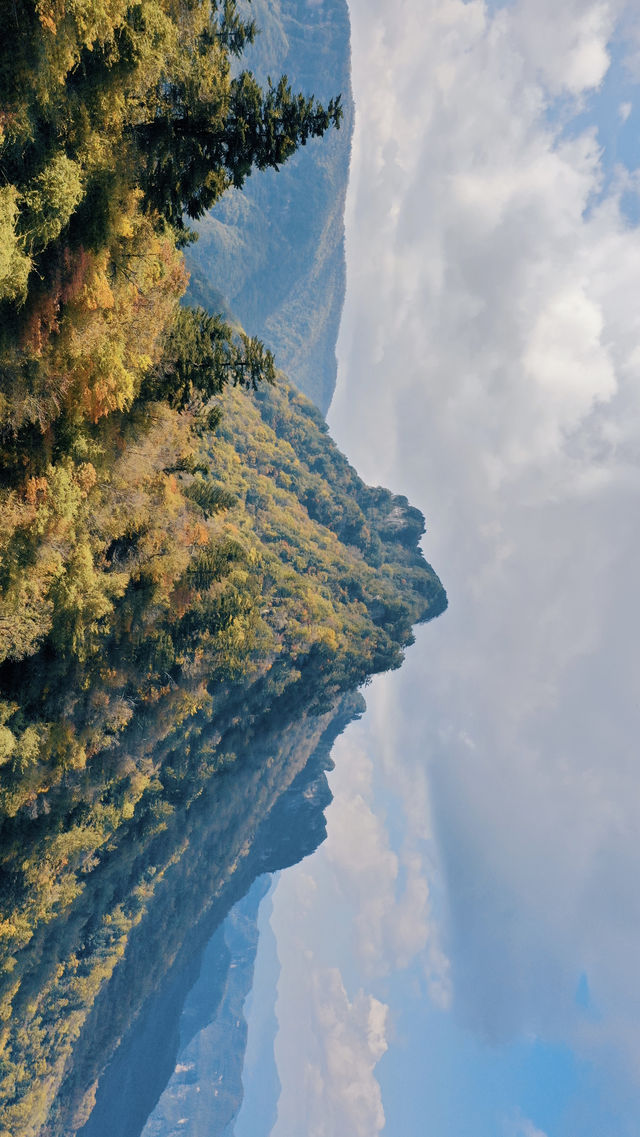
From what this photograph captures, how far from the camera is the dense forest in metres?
10.4

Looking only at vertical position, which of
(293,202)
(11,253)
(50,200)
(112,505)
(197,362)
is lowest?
(11,253)

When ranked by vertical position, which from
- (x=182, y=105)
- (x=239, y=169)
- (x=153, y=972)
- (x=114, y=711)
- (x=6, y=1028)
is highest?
(x=239, y=169)

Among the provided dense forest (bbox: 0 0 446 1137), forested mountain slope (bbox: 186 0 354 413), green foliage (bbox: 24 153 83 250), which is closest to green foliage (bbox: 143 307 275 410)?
dense forest (bbox: 0 0 446 1137)

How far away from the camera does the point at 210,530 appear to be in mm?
25469

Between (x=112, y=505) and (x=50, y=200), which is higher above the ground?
(x=112, y=505)

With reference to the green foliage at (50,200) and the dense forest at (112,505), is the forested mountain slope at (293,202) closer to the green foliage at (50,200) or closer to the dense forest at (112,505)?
the dense forest at (112,505)

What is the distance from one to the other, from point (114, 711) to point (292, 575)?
2500cm

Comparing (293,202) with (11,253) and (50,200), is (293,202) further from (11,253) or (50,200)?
(11,253)

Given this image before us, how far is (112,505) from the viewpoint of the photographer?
16047 mm

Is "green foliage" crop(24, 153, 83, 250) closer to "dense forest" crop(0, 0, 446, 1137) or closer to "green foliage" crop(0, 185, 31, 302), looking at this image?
"dense forest" crop(0, 0, 446, 1137)

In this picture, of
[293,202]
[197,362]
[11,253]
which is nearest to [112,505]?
[197,362]

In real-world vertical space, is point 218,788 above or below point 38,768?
above

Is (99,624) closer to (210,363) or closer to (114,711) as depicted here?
(114,711)

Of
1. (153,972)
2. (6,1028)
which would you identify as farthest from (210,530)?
(153,972)
